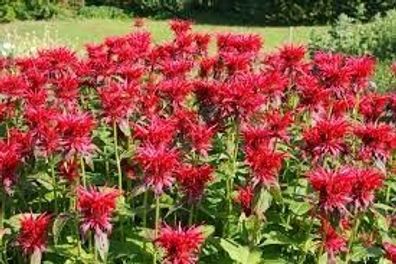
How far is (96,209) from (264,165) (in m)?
0.63

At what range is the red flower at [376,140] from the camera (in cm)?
331

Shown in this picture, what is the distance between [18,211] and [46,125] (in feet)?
2.61

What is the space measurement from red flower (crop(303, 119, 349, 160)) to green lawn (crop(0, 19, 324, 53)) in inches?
507

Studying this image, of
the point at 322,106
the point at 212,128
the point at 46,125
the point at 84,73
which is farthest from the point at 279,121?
the point at 84,73

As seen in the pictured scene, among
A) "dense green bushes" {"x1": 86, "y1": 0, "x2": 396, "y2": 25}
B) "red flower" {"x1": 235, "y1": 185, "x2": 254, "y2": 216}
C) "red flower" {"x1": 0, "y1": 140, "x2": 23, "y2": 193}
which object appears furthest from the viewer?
"dense green bushes" {"x1": 86, "y1": 0, "x2": 396, "y2": 25}

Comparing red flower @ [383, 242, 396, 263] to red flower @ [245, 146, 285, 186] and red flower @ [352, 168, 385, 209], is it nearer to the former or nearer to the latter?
red flower @ [352, 168, 385, 209]

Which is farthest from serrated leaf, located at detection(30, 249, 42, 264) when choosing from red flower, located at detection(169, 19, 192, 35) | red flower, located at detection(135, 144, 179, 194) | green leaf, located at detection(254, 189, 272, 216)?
red flower, located at detection(169, 19, 192, 35)

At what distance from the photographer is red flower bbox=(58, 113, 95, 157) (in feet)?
10.4

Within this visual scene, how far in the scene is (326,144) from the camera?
319cm

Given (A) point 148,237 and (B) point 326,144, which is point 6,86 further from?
(B) point 326,144

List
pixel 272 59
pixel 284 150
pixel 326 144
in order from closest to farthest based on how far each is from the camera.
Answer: pixel 326 144 → pixel 284 150 → pixel 272 59

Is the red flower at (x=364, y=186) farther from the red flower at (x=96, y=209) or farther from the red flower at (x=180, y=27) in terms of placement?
the red flower at (x=180, y=27)

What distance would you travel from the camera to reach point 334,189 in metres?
2.91

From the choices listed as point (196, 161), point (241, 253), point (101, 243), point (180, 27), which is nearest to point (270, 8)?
point (180, 27)
